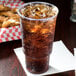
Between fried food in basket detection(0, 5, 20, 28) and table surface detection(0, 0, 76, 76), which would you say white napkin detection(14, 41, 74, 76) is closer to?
table surface detection(0, 0, 76, 76)

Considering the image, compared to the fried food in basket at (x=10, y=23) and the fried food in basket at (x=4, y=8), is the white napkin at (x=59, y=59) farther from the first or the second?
the fried food in basket at (x=4, y=8)

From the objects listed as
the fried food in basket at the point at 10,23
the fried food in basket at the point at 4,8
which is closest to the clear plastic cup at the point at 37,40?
the fried food in basket at the point at 10,23

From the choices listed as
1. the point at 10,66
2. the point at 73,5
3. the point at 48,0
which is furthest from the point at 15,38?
the point at 48,0

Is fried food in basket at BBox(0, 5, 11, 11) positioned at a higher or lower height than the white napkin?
higher

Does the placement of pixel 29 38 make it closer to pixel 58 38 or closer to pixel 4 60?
pixel 4 60

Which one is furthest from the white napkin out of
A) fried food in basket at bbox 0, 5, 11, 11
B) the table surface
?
fried food in basket at bbox 0, 5, 11, 11

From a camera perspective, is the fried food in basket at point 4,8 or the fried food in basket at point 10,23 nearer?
the fried food in basket at point 10,23

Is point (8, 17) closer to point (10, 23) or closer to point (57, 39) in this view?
point (10, 23)
